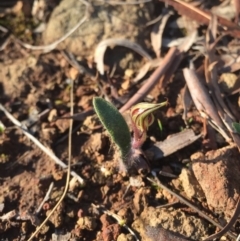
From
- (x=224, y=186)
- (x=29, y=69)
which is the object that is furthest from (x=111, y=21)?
(x=224, y=186)

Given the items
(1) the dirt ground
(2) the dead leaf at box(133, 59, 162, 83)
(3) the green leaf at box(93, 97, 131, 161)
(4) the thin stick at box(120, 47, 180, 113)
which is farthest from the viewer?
(2) the dead leaf at box(133, 59, 162, 83)

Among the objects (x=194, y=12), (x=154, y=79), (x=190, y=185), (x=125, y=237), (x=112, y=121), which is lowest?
→ (x=125, y=237)

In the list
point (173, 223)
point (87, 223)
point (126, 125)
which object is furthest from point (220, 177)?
point (87, 223)

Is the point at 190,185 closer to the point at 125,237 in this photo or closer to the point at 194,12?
the point at 125,237

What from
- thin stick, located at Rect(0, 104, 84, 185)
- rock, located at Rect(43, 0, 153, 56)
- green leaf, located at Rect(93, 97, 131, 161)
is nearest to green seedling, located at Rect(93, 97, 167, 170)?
green leaf, located at Rect(93, 97, 131, 161)

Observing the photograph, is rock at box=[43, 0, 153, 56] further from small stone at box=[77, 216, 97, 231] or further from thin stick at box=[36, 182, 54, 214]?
small stone at box=[77, 216, 97, 231]

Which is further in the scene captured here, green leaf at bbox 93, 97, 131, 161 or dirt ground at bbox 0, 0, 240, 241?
dirt ground at bbox 0, 0, 240, 241

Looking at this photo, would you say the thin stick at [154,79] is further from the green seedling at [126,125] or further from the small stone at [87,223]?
the small stone at [87,223]

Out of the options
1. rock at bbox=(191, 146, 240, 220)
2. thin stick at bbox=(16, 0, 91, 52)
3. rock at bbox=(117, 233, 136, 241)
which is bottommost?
rock at bbox=(117, 233, 136, 241)
